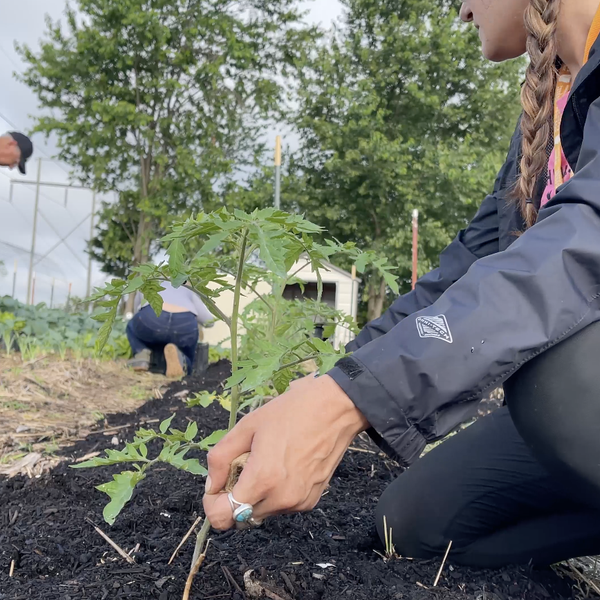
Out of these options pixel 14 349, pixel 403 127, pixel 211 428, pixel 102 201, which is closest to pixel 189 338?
pixel 14 349

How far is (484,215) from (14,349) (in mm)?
5013

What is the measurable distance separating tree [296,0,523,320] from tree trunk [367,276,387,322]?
0.04m

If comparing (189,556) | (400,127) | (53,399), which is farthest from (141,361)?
(400,127)

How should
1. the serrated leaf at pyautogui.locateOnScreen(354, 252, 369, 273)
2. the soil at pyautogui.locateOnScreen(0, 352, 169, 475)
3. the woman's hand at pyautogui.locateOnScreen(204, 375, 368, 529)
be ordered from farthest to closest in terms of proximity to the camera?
the soil at pyautogui.locateOnScreen(0, 352, 169, 475) → the serrated leaf at pyautogui.locateOnScreen(354, 252, 369, 273) → the woman's hand at pyautogui.locateOnScreen(204, 375, 368, 529)

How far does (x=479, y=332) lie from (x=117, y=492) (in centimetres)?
76

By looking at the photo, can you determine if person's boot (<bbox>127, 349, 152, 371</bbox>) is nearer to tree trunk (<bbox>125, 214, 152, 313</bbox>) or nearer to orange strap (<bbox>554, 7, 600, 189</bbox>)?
orange strap (<bbox>554, 7, 600, 189</bbox>)

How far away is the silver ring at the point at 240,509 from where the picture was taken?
91 cm

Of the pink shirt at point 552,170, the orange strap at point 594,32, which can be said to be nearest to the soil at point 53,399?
the pink shirt at point 552,170

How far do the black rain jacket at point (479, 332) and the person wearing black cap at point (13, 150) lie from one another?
4.62 meters

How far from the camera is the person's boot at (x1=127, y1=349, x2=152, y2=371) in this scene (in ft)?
18.5

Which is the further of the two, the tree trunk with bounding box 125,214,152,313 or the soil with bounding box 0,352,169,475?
the tree trunk with bounding box 125,214,152,313

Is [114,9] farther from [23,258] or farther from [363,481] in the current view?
[363,481]

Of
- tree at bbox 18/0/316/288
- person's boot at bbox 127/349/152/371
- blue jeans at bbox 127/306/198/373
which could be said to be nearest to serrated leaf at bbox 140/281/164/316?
blue jeans at bbox 127/306/198/373

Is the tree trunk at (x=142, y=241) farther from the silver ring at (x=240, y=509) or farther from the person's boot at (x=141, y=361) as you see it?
the silver ring at (x=240, y=509)
